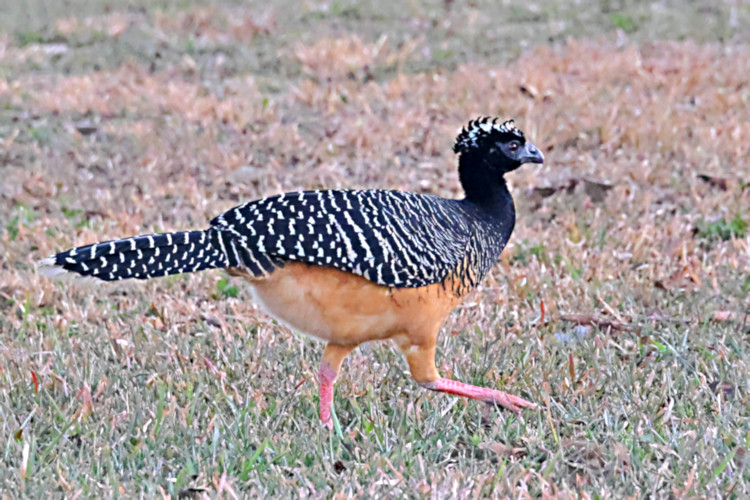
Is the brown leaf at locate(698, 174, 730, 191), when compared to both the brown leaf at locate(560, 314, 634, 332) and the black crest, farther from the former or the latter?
the black crest

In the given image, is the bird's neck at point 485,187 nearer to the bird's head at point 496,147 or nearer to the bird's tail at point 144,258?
the bird's head at point 496,147

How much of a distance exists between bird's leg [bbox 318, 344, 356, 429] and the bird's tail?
62 cm

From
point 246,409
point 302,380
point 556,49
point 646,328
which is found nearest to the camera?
point 246,409

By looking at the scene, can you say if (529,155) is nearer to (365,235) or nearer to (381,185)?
(365,235)

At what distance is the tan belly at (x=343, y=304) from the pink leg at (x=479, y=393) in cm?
28

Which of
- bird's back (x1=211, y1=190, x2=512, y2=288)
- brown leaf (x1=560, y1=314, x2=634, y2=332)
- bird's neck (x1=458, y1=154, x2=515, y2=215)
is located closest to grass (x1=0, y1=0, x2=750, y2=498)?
brown leaf (x1=560, y1=314, x2=634, y2=332)

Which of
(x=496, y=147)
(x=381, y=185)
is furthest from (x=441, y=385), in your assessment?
(x=381, y=185)

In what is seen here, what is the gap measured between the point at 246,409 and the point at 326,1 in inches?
404

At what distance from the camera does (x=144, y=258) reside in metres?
3.60

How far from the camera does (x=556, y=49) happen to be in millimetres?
10789

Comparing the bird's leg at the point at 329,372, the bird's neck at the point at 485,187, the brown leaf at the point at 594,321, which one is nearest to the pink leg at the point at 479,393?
the bird's leg at the point at 329,372

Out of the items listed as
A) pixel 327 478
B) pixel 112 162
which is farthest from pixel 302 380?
pixel 112 162

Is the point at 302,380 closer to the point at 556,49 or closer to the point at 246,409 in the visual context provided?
the point at 246,409

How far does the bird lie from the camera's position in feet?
11.9
